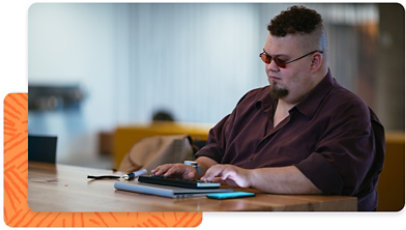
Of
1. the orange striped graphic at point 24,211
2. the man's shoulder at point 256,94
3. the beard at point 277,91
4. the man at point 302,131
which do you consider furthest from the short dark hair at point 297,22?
the orange striped graphic at point 24,211

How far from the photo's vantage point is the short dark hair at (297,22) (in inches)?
68.4

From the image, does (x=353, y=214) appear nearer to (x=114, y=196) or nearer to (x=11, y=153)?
(x=114, y=196)

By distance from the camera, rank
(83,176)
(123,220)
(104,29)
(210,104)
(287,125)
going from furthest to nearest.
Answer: (104,29), (210,104), (83,176), (287,125), (123,220)

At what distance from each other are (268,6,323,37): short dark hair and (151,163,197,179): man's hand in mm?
455

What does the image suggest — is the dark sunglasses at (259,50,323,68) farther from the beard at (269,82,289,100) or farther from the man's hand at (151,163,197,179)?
the man's hand at (151,163,197,179)

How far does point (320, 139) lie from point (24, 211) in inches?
30.6

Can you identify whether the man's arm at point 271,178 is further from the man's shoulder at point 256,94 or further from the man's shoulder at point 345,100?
the man's shoulder at point 256,94

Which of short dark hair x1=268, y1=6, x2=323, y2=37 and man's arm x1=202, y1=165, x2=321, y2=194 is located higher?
short dark hair x1=268, y1=6, x2=323, y2=37

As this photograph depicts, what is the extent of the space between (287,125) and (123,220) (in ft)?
2.10

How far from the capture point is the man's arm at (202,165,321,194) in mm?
1603

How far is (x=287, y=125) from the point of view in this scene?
6.01 ft

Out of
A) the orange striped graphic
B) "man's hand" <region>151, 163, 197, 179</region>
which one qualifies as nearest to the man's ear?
"man's hand" <region>151, 163, 197, 179</region>

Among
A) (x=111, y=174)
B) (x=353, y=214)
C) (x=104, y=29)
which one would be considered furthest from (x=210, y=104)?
(x=104, y=29)

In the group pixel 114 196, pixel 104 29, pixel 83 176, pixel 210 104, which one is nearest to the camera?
pixel 114 196
